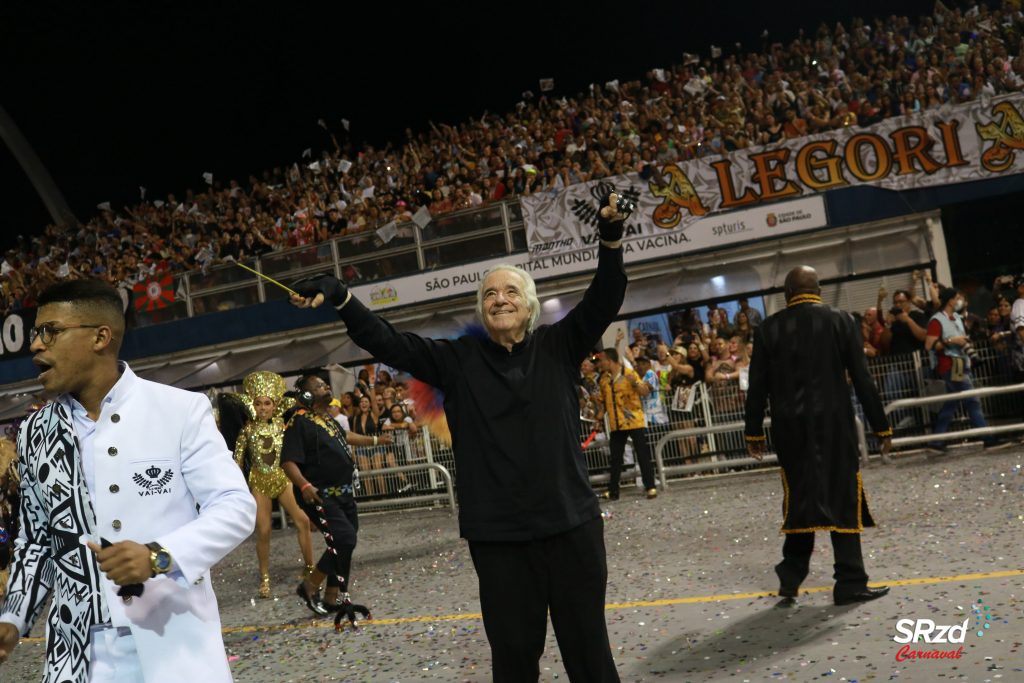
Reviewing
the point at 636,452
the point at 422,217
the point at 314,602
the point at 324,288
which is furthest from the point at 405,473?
the point at 324,288

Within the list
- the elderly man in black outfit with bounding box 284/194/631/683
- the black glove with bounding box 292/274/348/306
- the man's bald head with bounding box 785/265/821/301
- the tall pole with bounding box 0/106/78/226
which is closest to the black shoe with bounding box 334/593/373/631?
the man's bald head with bounding box 785/265/821/301

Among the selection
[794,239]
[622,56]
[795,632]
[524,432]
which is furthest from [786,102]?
[524,432]

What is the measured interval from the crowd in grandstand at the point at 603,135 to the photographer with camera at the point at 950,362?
17.1 feet

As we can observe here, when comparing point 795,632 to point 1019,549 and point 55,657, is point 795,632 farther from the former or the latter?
point 55,657

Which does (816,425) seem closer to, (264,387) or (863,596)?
(863,596)

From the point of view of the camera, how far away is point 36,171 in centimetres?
3012

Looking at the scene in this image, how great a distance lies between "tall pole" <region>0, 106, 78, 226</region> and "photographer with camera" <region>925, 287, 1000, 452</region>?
2471 centimetres

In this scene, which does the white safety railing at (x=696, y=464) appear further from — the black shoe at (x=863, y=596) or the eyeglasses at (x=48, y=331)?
the eyeglasses at (x=48, y=331)

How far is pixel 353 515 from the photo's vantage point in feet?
26.1

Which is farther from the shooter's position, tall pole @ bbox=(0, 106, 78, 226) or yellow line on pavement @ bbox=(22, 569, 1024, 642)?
tall pole @ bbox=(0, 106, 78, 226)

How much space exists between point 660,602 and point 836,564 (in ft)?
3.89

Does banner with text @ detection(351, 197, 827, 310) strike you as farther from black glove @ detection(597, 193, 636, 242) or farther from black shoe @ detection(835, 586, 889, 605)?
black glove @ detection(597, 193, 636, 242)

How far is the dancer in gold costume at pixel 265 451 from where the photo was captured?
8938mm

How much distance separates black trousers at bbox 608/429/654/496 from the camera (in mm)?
11781
